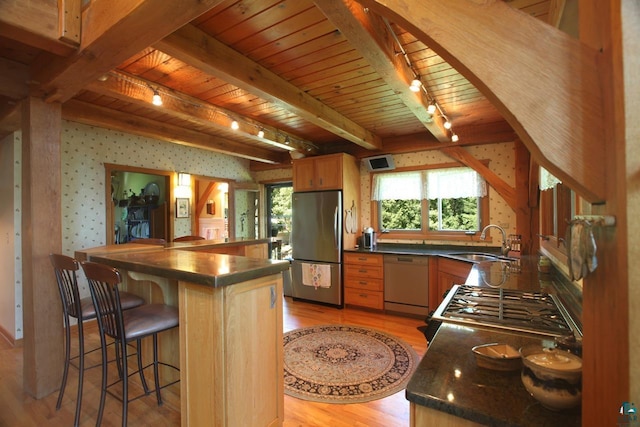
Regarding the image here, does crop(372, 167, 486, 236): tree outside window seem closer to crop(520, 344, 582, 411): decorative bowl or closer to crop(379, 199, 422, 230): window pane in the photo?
crop(379, 199, 422, 230): window pane

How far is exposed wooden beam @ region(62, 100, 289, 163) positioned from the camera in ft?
10.2

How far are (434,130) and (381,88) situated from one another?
1016mm

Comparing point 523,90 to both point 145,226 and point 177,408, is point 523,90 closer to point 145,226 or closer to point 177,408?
point 177,408

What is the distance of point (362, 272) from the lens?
Answer: 422 cm

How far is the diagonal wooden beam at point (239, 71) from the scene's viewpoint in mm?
1770

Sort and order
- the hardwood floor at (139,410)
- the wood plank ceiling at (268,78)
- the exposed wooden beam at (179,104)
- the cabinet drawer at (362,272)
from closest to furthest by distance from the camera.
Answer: the wood plank ceiling at (268,78), the hardwood floor at (139,410), the exposed wooden beam at (179,104), the cabinet drawer at (362,272)

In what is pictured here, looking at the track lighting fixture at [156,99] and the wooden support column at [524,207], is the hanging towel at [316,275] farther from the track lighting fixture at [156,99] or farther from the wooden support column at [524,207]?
the track lighting fixture at [156,99]

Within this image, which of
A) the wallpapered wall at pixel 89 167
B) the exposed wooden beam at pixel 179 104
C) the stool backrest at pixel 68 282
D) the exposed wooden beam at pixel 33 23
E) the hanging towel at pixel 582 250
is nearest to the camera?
the hanging towel at pixel 582 250

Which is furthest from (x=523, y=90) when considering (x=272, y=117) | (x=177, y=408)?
(x=272, y=117)

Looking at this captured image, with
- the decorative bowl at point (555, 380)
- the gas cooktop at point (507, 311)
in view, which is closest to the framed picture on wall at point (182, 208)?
the gas cooktop at point (507, 311)

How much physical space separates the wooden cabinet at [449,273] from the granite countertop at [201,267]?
225 centimetres

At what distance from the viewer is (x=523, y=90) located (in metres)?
0.60

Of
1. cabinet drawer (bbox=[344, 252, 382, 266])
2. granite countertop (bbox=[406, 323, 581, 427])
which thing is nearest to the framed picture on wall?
cabinet drawer (bbox=[344, 252, 382, 266])

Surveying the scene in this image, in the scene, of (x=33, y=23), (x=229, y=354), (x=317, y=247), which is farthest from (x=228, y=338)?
(x=317, y=247)
